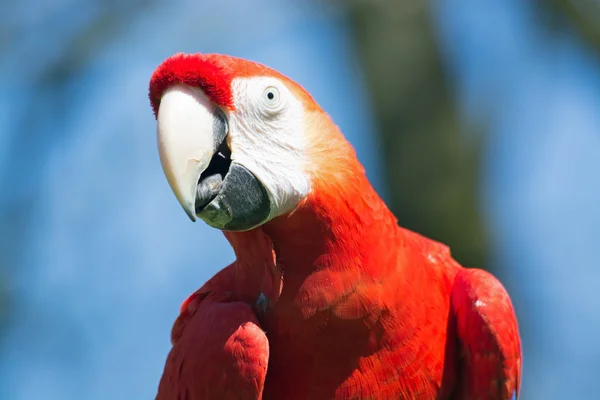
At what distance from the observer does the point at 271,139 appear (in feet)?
8.60

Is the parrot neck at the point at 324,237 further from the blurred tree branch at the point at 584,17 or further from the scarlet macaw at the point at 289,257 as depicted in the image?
the blurred tree branch at the point at 584,17

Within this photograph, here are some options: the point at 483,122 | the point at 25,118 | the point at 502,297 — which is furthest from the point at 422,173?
the point at 25,118

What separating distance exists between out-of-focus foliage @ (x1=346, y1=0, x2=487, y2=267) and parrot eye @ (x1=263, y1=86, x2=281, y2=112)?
337 centimetres

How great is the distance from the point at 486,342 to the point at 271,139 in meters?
1.15

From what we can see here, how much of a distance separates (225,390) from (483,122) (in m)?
4.67

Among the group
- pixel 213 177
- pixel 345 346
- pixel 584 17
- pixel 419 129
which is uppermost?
pixel 584 17

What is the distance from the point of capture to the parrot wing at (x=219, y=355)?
8.64 feet

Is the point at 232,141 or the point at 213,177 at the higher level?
the point at 232,141

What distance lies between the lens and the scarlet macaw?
253 cm

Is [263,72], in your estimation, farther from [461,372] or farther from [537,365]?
[537,365]

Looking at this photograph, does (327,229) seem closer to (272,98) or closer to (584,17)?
(272,98)

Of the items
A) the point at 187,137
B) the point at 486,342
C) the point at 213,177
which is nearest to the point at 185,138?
the point at 187,137

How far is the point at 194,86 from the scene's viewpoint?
257 centimetres

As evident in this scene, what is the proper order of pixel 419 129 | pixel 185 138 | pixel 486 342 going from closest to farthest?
pixel 185 138, pixel 486 342, pixel 419 129
